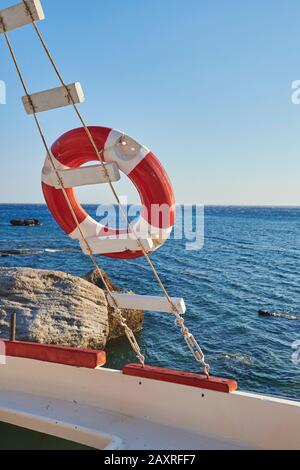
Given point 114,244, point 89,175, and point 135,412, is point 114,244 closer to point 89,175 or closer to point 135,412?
point 89,175

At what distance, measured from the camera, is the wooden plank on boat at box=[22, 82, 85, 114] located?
3.80m

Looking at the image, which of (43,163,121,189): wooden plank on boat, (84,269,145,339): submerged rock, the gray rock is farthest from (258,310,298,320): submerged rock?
(43,163,121,189): wooden plank on boat

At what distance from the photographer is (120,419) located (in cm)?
399

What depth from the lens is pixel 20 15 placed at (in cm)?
376

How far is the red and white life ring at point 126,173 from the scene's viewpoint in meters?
4.16

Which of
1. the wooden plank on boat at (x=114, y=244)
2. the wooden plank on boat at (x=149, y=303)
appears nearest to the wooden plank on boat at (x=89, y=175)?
the wooden plank on boat at (x=114, y=244)

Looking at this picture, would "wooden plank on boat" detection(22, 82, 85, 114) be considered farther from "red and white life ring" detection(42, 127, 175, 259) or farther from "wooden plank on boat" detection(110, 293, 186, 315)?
"wooden plank on boat" detection(110, 293, 186, 315)

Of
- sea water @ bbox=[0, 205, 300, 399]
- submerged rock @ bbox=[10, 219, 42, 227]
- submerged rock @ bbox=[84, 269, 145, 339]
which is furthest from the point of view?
submerged rock @ bbox=[10, 219, 42, 227]

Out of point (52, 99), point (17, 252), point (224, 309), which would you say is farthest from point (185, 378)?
point (17, 252)

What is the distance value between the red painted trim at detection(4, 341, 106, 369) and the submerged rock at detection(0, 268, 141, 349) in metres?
5.46

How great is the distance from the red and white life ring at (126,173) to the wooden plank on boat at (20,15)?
1046 millimetres

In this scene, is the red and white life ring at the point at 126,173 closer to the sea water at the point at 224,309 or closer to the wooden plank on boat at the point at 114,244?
the wooden plank on boat at the point at 114,244

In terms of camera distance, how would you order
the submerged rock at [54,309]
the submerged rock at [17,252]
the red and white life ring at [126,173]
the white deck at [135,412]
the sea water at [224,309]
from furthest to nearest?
the submerged rock at [17,252], the sea water at [224,309], the submerged rock at [54,309], the red and white life ring at [126,173], the white deck at [135,412]

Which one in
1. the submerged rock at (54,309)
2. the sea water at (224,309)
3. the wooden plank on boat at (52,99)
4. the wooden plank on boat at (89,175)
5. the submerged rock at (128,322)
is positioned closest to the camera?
the wooden plank on boat at (52,99)
